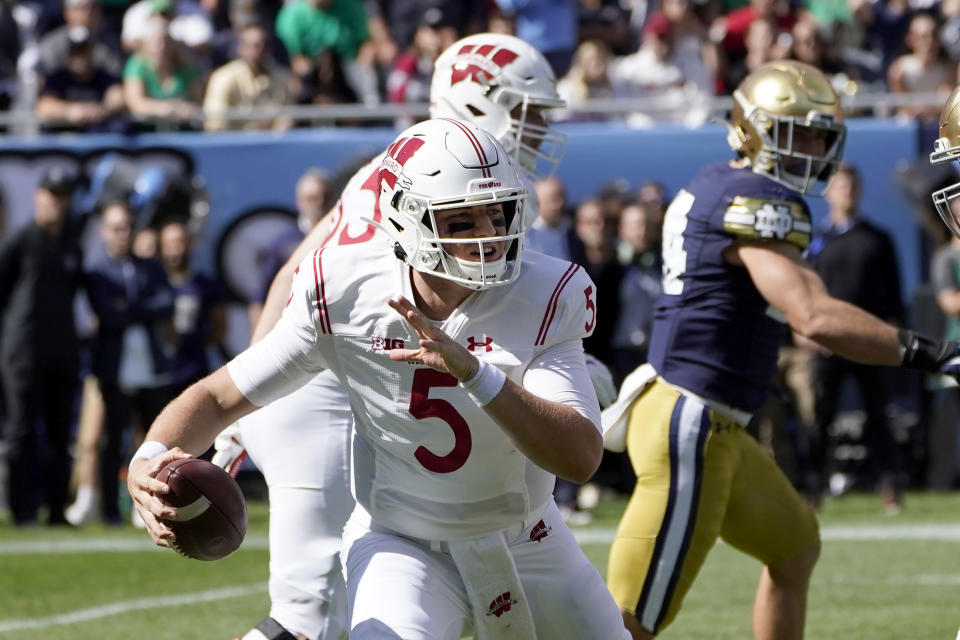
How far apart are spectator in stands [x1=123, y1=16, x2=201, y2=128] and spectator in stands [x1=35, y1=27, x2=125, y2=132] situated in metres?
0.13

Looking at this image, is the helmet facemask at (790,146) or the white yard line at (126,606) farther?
the white yard line at (126,606)

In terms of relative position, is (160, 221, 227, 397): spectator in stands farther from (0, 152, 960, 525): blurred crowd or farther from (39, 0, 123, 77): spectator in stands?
(39, 0, 123, 77): spectator in stands

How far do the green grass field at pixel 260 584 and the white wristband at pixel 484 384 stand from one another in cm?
301

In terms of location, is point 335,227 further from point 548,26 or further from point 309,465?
point 548,26

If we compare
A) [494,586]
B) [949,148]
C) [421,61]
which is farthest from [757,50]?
[494,586]

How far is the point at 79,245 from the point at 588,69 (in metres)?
3.63

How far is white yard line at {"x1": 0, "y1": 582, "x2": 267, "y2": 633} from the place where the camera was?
21.0 feet

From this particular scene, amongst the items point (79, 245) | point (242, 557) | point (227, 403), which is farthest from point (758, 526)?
point (79, 245)

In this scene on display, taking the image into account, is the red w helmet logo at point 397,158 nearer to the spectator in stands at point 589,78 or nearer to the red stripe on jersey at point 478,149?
the red stripe on jersey at point 478,149

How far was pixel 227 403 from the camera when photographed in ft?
11.8

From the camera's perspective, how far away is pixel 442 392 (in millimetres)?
3537

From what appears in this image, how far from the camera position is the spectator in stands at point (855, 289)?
9328 mm

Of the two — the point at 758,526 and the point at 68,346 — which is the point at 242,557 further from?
the point at 758,526

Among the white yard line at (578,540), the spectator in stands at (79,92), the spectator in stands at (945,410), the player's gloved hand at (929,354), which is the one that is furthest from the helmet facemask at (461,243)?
the spectator in stands at (79,92)
